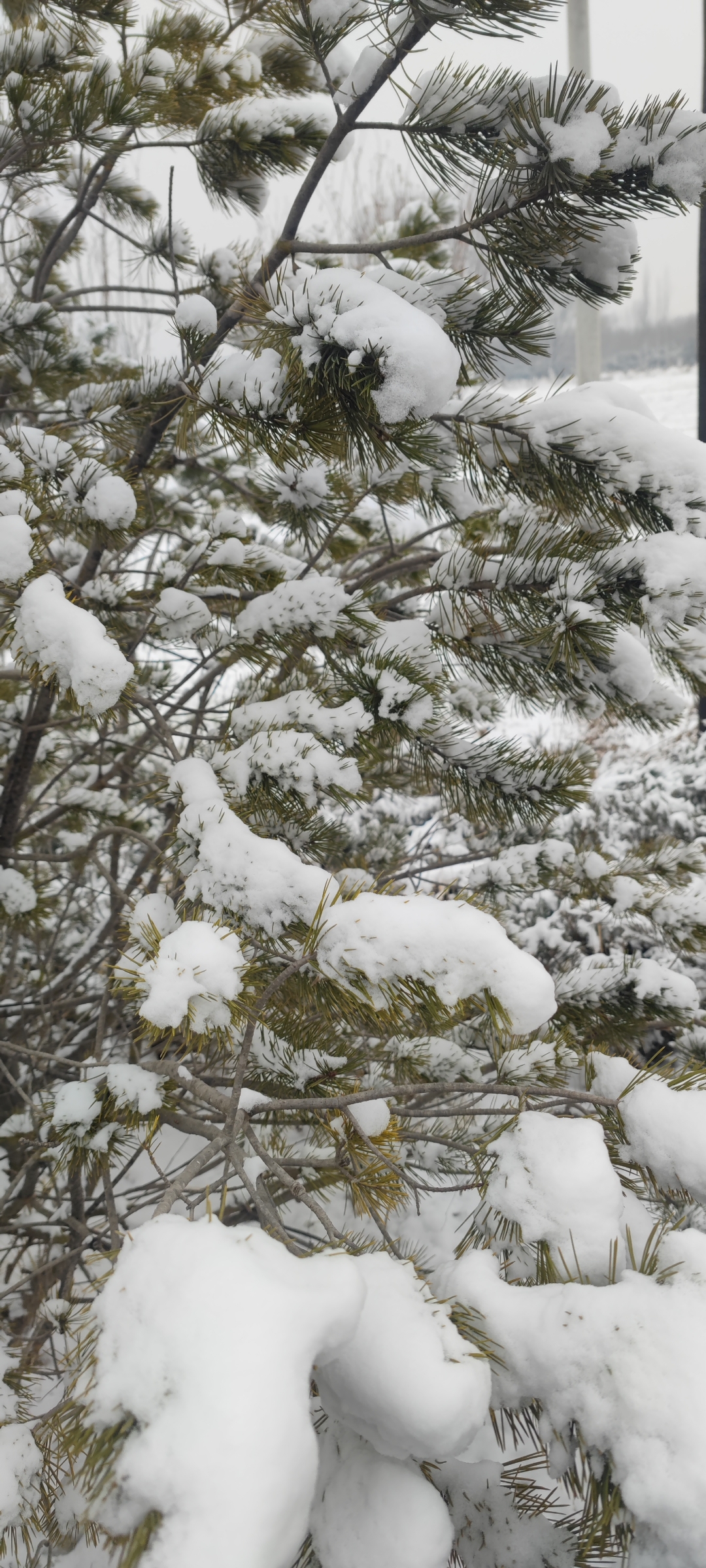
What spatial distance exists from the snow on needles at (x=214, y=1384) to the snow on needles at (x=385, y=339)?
0.85 metres

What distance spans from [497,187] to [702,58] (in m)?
5.44

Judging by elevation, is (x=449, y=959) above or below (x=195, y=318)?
below

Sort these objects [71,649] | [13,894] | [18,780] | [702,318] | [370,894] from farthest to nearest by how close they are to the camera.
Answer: [702,318], [18,780], [13,894], [71,649], [370,894]

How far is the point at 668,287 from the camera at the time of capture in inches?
807

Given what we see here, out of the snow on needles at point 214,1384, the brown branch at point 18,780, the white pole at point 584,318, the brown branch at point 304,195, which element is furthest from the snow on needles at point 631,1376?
the white pole at point 584,318

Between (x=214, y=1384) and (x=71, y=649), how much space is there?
0.74 m

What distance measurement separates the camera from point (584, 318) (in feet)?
28.5

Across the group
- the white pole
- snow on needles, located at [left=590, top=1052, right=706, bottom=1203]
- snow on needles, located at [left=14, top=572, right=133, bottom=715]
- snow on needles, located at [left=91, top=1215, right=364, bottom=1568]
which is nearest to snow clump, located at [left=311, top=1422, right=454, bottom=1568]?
snow on needles, located at [left=91, top=1215, right=364, bottom=1568]

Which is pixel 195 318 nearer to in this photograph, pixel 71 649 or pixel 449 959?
pixel 71 649

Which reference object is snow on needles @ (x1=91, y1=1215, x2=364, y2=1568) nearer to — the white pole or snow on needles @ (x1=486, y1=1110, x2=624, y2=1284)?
snow on needles @ (x1=486, y1=1110, x2=624, y2=1284)

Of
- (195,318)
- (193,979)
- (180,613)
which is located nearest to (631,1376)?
(193,979)

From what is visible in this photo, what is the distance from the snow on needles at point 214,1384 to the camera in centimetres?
45

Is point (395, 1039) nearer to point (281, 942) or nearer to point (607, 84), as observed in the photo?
point (281, 942)

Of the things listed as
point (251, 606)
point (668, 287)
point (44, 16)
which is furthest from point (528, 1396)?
point (668, 287)
